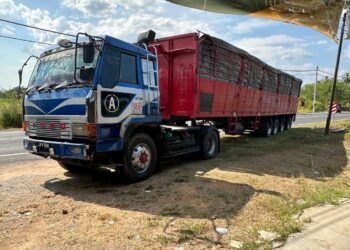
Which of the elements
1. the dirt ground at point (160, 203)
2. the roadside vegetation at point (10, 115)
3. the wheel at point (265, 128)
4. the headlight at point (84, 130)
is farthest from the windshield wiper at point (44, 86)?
the roadside vegetation at point (10, 115)

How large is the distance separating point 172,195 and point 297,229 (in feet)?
7.06

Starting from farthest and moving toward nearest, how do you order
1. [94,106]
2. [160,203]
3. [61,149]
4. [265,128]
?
[265,128] → [61,149] → [94,106] → [160,203]

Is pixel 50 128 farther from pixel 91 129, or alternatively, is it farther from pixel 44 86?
pixel 91 129

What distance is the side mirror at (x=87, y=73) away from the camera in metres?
5.70

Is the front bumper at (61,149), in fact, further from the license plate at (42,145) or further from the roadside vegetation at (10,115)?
the roadside vegetation at (10,115)

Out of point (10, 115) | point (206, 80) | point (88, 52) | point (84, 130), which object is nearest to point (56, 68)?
point (88, 52)

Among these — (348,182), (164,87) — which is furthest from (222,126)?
(348,182)

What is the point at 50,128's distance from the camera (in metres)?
6.20

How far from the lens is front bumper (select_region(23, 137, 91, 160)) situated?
579 centimetres

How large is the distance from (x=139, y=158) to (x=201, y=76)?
313cm

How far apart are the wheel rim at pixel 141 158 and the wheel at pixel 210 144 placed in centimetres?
276

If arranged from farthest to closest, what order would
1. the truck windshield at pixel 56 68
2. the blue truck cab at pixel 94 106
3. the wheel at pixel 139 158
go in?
the wheel at pixel 139 158, the truck windshield at pixel 56 68, the blue truck cab at pixel 94 106

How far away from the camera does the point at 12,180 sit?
682 centimetres

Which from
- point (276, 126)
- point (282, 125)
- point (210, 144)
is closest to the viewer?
point (210, 144)
